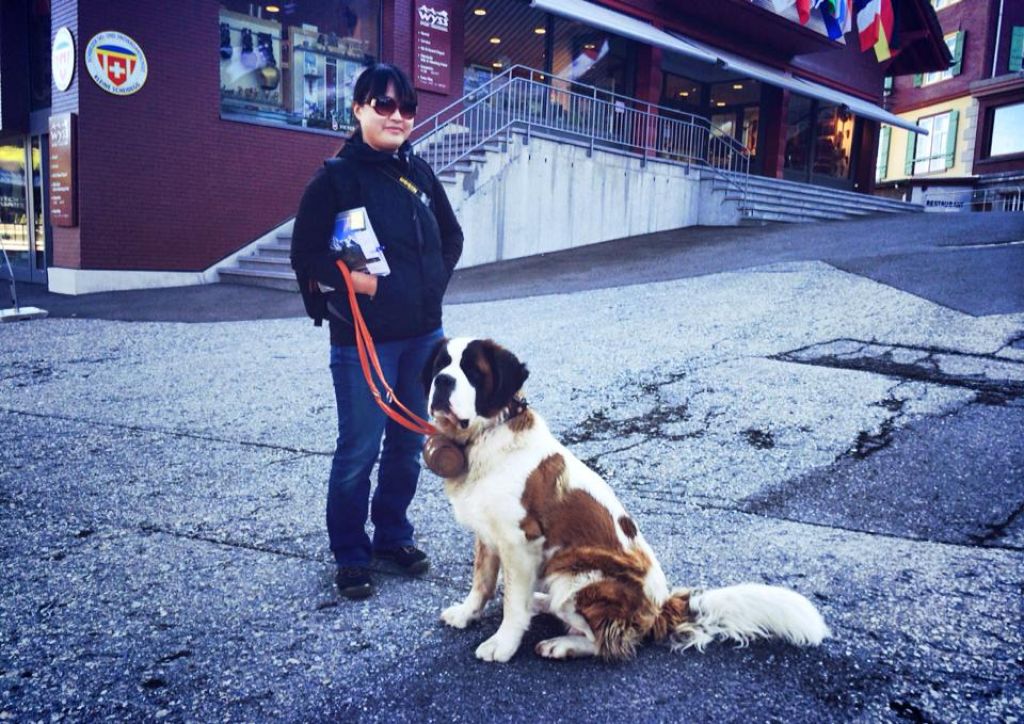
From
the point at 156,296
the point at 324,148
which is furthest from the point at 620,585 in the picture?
the point at 324,148

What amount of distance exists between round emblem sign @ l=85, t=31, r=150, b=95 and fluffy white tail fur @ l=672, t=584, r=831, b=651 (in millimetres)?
12981

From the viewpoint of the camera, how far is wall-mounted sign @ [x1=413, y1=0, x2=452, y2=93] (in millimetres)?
15148

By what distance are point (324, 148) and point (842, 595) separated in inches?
539

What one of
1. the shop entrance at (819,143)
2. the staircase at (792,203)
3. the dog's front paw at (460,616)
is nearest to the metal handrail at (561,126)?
the staircase at (792,203)

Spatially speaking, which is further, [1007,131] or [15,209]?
[1007,131]

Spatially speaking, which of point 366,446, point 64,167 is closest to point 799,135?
point 64,167

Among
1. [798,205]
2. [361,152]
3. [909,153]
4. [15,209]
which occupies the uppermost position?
[909,153]

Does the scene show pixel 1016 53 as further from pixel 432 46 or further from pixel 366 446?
pixel 366 446

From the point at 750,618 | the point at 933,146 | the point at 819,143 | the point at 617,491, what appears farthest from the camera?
the point at 933,146

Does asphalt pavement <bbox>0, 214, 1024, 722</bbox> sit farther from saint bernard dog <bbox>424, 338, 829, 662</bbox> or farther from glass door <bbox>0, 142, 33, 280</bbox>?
glass door <bbox>0, 142, 33, 280</bbox>

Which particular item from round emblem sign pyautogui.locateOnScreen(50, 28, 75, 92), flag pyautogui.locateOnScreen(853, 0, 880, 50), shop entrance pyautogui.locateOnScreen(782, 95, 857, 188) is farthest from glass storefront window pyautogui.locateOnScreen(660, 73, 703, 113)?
round emblem sign pyautogui.locateOnScreen(50, 28, 75, 92)

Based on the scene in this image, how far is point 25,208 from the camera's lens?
14984mm

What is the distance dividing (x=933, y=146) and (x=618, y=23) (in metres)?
24.3

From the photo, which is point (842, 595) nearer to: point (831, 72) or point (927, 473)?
point (927, 473)
